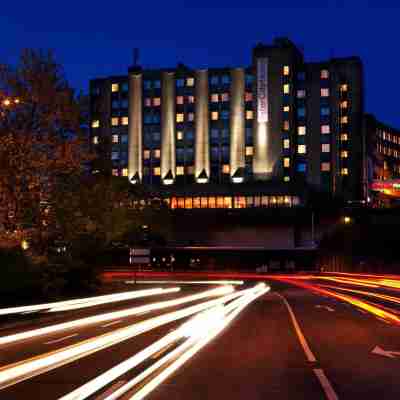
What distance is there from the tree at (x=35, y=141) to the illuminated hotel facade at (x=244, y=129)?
96.4 metres

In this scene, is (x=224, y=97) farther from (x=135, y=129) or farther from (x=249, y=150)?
(x=135, y=129)

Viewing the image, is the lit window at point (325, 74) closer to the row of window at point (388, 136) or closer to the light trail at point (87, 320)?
the row of window at point (388, 136)

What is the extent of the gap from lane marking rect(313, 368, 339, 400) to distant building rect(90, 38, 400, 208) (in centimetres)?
11802

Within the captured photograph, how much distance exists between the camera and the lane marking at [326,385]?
11.0m

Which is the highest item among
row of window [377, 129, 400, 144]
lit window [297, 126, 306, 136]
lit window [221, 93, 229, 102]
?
lit window [221, 93, 229, 102]

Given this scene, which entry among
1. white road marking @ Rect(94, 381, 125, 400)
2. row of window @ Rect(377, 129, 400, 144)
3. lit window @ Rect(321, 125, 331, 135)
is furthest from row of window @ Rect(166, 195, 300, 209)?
white road marking @ Rect(94, 381, 125, 400)

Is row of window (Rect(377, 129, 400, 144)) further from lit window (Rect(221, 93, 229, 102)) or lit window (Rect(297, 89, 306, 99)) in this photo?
lit window (Rect(221, 93, 229, 102))

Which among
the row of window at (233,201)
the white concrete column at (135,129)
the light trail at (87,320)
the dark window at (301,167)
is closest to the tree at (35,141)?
the light trail at (87,320)

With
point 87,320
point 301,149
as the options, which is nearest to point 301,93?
point 301,149

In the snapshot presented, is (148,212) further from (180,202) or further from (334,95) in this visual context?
(334,95)

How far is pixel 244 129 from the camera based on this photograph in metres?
143

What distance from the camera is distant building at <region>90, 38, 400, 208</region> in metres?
Answer: 138

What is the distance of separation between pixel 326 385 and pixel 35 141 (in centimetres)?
2573

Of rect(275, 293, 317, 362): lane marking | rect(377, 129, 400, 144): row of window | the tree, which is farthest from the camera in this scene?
rect(377, 129, 400, 144): row of window
